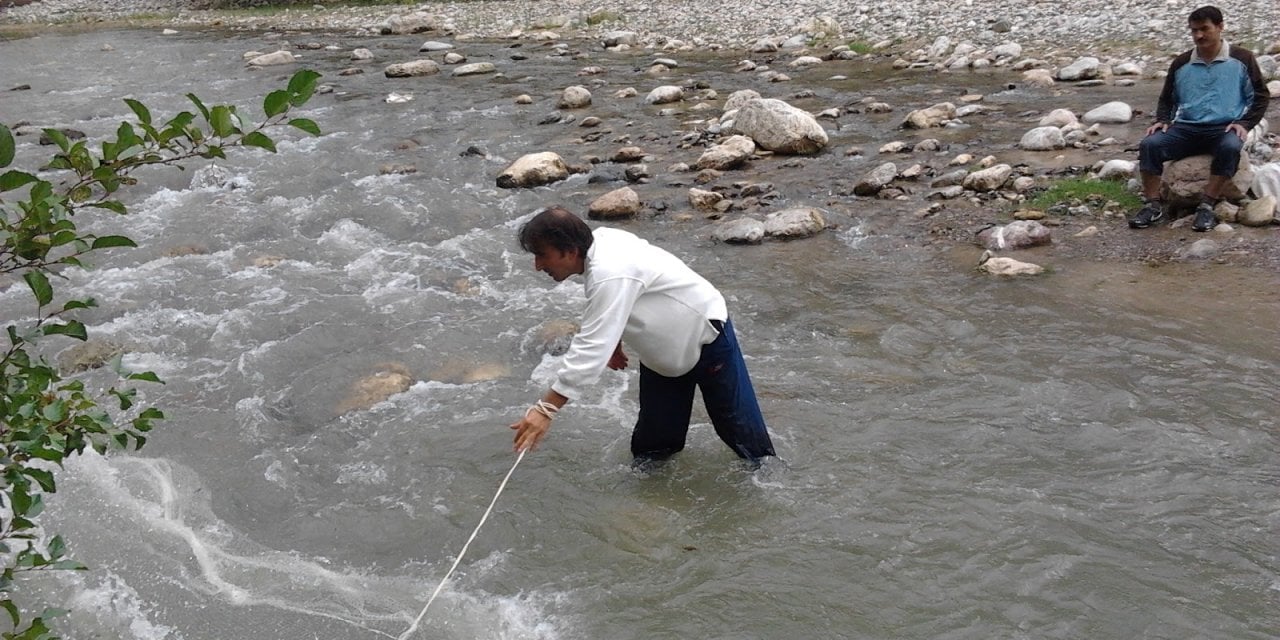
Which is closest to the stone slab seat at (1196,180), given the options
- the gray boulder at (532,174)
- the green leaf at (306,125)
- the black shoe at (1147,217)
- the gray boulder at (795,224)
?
the black shoe at (1147,217)

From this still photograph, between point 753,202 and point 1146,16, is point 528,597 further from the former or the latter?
point 1146,16

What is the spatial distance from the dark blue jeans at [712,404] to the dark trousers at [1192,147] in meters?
5.53

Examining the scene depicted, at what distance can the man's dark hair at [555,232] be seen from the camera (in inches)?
181

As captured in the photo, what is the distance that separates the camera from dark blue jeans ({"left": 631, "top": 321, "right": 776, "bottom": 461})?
5.32m

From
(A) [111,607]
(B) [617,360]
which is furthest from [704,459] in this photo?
(A) [111,607]

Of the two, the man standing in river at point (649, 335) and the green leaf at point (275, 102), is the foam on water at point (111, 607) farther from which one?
the green leaf at point (275, 102)

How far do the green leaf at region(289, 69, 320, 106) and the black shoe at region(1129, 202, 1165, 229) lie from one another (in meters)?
8.54

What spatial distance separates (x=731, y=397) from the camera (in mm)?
5449

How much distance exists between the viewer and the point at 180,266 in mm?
10164

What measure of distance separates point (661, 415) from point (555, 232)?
1576 mm

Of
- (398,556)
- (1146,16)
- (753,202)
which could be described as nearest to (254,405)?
(398,556)

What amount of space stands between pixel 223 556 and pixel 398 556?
40.5 inches

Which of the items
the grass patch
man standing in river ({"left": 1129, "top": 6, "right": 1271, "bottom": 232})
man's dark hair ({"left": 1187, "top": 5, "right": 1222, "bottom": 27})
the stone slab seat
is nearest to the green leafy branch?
man's dark hair ({"left": 1187, "top": 5, "right": 1222, "bottom": 27})

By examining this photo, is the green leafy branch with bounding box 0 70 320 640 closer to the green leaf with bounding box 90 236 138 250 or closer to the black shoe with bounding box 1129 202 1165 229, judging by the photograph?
the green leaf with bounding box 90 236 138 250
